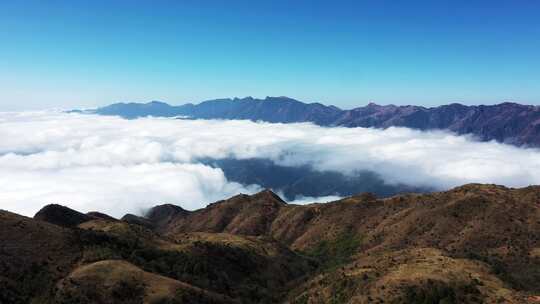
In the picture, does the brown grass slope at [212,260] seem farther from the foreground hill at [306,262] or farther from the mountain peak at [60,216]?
the mountain peak at [60,216]

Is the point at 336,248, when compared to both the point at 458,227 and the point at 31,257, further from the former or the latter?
the point at 31,257

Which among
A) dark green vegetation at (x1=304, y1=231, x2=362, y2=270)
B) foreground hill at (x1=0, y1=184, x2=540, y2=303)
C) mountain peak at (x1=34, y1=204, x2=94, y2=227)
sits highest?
foreground hill at (x1=0, y1=184, x2=540, y2=303)

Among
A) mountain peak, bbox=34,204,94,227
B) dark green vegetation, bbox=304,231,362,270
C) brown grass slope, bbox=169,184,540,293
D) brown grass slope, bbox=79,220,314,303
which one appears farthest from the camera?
mountain peak, bbox=34,204,94,227

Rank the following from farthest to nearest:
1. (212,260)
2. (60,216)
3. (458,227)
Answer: (60,216), (458,227), (212,260)

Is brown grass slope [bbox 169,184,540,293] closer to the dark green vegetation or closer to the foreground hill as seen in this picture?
the foreground hill

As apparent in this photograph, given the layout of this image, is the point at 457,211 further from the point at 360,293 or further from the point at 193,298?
the point at 193,298

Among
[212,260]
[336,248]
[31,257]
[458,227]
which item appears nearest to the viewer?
[31,257]

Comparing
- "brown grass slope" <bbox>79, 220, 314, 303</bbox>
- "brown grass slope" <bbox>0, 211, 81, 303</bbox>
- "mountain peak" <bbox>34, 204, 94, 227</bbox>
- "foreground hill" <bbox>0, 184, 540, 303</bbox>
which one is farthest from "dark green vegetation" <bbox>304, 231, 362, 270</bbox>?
"mountain peak" <bbox>34, 204, 94, 227</bbox>

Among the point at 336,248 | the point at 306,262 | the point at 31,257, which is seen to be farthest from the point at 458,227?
the point at 31,257
